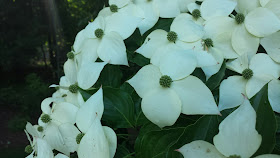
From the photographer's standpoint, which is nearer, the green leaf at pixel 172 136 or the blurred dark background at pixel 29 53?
the green leaf at pixel 172 136

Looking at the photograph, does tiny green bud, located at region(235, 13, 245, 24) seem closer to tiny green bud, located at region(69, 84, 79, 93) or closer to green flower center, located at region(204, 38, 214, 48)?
green flower center, located at region(204, 38, 214, 48)

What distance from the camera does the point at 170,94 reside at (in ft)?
0.96

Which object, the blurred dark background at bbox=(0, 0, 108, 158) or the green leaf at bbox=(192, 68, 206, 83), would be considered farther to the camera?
the blurred dark background at bbox=(0, 0, 108, 158)

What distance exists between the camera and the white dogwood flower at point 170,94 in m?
Answer: 0.28

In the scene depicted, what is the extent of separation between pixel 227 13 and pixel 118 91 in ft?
0.55

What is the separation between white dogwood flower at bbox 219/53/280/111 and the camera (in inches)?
11.9

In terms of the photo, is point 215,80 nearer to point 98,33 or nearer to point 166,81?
point 166,81

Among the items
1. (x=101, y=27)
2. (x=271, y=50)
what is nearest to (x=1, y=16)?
(x=101, y=27)

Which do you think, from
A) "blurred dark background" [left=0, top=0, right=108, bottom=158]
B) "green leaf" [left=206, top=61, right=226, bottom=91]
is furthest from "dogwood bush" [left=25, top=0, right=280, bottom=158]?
"blurred dark background" [left=0, top=0, right=108, bottom=158]

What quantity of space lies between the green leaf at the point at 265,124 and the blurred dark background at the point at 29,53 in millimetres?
2086

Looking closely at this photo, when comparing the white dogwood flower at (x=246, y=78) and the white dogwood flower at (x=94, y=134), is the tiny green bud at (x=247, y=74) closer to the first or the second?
the white dogwood flower at (x=246, y=78)

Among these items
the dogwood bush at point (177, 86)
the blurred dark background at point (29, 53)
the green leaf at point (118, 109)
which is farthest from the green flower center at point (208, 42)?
the blurred dark background at point (29, 53)

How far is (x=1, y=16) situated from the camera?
261 centimetres

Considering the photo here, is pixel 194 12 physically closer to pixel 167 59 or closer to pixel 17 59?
pixel 167 59
